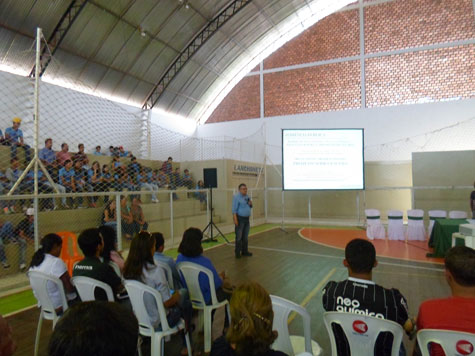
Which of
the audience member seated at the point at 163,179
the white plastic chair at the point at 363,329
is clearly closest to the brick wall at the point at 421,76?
the audience member seated at the point at 163,179

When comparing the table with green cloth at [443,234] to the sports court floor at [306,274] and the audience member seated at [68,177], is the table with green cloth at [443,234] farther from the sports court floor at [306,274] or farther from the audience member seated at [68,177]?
the audience member seated at [68,177]

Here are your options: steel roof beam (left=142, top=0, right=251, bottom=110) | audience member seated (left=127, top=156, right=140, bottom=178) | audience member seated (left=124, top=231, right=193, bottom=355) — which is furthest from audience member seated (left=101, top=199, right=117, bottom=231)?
steel roof beam (left=142, top=0, right=251, bottom=110)

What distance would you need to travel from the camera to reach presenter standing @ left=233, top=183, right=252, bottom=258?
19.9ft

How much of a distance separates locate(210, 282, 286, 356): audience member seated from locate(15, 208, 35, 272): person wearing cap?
4656 mm

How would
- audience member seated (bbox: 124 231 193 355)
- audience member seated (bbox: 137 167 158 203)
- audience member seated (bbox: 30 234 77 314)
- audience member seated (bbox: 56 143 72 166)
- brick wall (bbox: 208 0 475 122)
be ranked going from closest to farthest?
1. audience member seated (bbox: 124 231 193 355)
2. audience member seated (bbox: 30 234 77 314)
3. audience member seated (bbox: 56 143 72 166)
4. audience member seated (bbox: 137 167 158 203)
5. brick wall (bbox: 208 0 475 122)

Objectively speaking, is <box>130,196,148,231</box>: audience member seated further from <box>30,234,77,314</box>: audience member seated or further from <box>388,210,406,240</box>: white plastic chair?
<box>388,210,406,240</box>: white plastic chair

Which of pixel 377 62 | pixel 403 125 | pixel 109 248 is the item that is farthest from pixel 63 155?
pixel 377 62

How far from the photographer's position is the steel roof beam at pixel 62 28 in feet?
29.5

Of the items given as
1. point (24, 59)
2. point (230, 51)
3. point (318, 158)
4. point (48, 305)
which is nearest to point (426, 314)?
point (48, 305)

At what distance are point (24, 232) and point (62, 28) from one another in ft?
23.8

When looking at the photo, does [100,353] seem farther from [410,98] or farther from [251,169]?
[410,98]

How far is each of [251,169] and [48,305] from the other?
985 cm

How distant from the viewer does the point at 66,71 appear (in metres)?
10.1

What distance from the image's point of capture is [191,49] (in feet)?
41.5
